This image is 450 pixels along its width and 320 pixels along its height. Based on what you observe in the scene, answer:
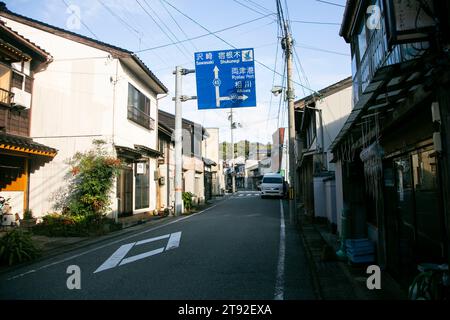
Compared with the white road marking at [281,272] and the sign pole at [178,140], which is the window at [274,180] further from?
the white road marking at [281,272]

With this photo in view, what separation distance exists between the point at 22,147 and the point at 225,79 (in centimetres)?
850

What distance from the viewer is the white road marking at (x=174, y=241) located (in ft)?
29.7

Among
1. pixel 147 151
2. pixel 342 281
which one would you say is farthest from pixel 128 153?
pixel 342 281

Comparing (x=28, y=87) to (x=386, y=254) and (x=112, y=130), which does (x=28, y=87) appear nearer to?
(x=112, y=130)

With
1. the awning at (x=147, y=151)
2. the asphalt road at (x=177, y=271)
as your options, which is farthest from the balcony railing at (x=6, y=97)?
the asphalt road at (x=177, y=271)

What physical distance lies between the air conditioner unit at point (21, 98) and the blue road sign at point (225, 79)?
728 centimetres

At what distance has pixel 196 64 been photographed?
1506 cm

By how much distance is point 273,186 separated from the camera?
30922mm

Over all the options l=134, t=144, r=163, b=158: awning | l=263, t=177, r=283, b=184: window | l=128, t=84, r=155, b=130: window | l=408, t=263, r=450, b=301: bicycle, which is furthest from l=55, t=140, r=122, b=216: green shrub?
l=263, t=177, r=283, b=184: window

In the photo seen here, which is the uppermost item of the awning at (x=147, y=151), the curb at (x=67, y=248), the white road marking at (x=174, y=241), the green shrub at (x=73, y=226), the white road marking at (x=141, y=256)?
the awning at (x=147, y=151)

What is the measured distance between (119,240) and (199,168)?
2076 cm

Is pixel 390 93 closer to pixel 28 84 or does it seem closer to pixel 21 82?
pixel 21 82

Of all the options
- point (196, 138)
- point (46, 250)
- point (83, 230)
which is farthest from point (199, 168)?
point (46, 250)

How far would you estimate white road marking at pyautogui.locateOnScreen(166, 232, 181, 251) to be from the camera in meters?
9.06
